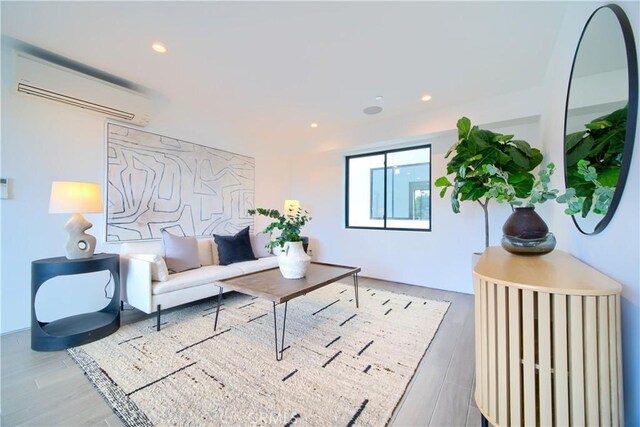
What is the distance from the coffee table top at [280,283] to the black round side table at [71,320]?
1.09 m

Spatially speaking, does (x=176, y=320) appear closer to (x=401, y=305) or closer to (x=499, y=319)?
(x=401, y=305)

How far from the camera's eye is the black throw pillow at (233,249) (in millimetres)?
3468

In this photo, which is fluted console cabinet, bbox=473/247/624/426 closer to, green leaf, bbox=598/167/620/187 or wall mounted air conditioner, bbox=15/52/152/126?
green leaf, bbox=598/167/620/187

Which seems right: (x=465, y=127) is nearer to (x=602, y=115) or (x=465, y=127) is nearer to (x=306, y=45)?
(x=602, y=115)

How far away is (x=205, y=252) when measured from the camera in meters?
3.48

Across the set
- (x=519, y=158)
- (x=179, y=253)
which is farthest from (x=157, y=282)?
(x=519, y=158)

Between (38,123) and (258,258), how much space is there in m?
2.78

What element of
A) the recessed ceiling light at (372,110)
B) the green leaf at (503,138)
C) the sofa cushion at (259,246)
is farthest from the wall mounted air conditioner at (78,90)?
the green leaf at (503,138)

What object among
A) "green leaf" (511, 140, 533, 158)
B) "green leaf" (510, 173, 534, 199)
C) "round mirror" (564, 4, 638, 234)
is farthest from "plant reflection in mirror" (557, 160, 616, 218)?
"green leaf" (511, 140, 533, 158)

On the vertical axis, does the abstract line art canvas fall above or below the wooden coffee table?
above

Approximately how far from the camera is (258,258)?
3.81 meters

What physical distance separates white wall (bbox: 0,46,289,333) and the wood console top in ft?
12.3

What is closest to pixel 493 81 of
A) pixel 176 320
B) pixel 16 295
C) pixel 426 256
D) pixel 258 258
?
pixel 426 256

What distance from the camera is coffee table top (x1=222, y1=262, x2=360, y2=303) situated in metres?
2.08
